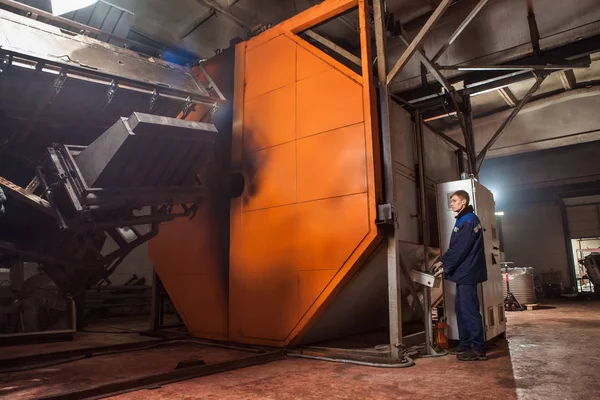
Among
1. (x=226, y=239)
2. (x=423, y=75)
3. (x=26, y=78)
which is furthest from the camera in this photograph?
(x=423, y=75)

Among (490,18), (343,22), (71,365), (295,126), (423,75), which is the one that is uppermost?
(343,22)

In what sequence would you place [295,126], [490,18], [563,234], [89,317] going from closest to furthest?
[295,126], [490,18], [89,317], [563,234]

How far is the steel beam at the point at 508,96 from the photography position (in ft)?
24.9

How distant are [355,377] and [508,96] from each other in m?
6.86

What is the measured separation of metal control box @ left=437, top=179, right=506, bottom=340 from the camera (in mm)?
4070

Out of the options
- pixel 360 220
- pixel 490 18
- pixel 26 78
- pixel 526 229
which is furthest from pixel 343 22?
pixel 526 229

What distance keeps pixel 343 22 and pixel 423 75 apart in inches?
54.2

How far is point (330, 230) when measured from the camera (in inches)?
149

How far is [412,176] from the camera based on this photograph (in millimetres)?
4383

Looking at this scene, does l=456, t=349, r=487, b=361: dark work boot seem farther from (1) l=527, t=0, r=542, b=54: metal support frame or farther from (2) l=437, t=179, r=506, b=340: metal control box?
(1) l=527, t=0, r=542, b=54: metal support frame

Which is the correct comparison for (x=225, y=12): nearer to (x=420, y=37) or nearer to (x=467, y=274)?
(x=420, y=37)

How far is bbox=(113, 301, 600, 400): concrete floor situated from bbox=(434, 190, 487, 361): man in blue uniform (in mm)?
221

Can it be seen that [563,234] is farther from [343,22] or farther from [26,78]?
[26,78]

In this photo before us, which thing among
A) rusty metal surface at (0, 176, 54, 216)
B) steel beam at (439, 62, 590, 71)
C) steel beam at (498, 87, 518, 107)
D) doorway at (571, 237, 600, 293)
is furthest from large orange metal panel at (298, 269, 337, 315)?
doorway at (571, 237, 600, 293)
